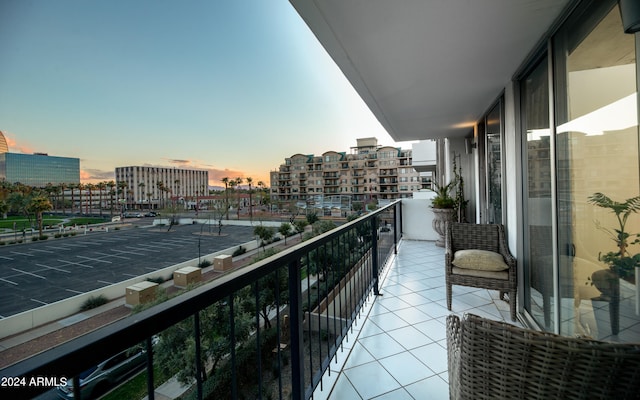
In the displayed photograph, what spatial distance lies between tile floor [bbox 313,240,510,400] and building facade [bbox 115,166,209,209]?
98.2 ft

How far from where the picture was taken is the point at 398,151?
1839 inches

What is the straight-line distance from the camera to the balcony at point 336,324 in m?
0.58

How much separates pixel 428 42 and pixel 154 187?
32151mm

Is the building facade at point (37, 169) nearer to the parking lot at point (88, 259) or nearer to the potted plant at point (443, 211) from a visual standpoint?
the parking lot at point (88, 259)

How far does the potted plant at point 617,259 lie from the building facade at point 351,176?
40.8 metres

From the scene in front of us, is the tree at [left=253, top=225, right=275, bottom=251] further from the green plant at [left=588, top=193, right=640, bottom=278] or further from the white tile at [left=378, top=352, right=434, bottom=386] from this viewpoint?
the green plant at [left=588, top=193, right=640, bottom=278]

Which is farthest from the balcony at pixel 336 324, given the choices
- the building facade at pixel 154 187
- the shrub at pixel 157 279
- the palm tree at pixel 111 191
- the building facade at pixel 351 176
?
the building facade at pixel 351 176

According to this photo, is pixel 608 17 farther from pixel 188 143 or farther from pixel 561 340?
pixel 188 143

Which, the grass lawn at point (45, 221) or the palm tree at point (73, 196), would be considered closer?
the grass lawn at point (45, 221)

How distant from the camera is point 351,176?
49781mm

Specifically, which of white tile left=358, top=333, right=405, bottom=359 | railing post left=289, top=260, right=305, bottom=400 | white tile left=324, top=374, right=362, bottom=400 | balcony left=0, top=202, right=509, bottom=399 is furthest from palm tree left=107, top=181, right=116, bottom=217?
railing post left=289, top=260, right=305, bottom=400

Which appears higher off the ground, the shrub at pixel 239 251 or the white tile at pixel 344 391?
the white tile at pixel 344 391

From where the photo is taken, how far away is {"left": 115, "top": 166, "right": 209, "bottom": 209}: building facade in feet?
89.4

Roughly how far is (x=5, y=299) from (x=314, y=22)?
23454mm
